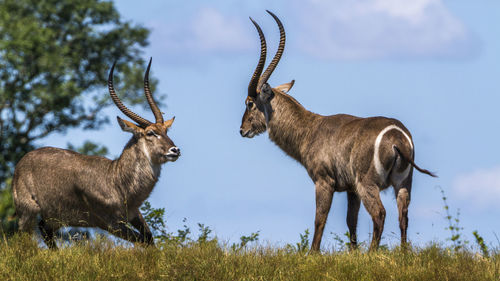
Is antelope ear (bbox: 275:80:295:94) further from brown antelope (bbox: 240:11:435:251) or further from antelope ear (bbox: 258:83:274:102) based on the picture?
antelope ear (bbox: 258:83:274:102)

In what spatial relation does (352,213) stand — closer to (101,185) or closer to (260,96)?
(260,96)

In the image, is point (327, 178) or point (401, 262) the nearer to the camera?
point (401, 262)

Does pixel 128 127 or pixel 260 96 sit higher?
pixel 260 96

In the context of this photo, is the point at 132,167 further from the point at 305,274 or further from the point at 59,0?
the point at 59,0

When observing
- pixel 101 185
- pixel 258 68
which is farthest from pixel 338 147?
pixel 101 185

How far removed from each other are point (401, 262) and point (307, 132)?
3.10m

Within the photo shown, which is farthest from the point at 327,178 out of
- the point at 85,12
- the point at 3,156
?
the point at 85,12

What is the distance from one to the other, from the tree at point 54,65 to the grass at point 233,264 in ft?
29.8

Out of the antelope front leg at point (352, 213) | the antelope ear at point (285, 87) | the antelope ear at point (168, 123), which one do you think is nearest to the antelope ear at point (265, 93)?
the antelope ear at point (285, 87)

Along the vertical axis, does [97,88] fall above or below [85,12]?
below

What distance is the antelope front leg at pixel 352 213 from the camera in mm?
9406

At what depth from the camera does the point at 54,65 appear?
17.2m

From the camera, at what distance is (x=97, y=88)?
18578mm

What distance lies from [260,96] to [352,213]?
2.08 metres
